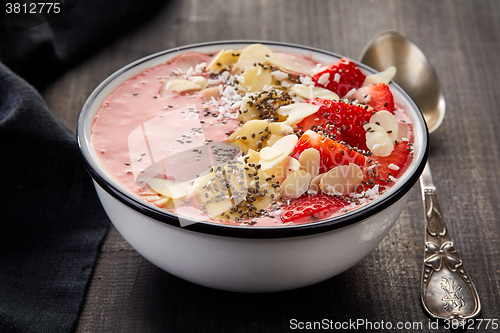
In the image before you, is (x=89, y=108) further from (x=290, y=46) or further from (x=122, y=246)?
(x=290, y=46)

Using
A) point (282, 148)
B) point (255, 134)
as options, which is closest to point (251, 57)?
point (255, 134)

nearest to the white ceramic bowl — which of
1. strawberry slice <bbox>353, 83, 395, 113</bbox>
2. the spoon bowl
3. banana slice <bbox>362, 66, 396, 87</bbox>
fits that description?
strawberry slice <bbox>353, 83, 395, 113</bbox>

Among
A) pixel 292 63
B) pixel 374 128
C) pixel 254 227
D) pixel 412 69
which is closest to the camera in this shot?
pixel 254 227

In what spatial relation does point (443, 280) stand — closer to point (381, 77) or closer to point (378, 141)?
point (378, 141)

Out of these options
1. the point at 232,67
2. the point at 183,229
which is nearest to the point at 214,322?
the point at 183,229

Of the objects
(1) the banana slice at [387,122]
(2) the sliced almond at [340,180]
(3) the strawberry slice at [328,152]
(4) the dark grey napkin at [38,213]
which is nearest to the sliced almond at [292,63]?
(1) the banana slice at [387,122]

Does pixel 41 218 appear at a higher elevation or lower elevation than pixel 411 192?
lower
